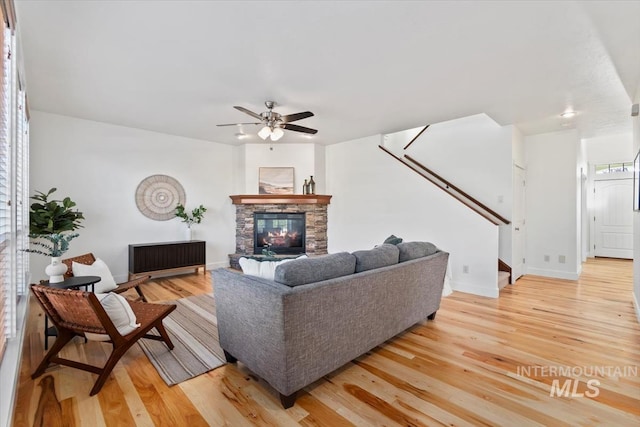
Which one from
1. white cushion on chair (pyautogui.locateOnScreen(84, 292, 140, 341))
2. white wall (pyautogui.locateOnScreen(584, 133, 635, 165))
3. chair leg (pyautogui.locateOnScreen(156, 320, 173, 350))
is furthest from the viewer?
white wall (pyautogui.locateOnScreen(584, 133, 635, 165))

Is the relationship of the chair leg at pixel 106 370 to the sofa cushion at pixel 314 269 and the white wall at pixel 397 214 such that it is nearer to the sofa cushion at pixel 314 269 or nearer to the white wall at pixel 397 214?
the sofa cushion at pixel 314 269

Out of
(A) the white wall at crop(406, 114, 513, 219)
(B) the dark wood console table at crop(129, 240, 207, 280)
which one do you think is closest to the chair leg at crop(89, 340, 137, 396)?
(B) the dark wood console table at crop(129, 240, 207, 280)

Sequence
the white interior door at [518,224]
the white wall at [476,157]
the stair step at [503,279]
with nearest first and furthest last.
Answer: the stair step at [503,279] < the white wall at [476,157] < the white interior door at [518,224]

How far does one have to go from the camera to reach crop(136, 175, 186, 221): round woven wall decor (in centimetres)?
512

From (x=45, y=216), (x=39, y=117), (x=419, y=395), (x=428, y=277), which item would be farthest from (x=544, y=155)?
(x=39, y=117)

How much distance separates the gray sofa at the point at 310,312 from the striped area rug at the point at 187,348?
248 millimetres

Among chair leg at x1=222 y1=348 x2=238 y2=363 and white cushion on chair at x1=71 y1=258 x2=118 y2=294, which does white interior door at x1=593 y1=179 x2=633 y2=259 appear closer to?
chair leg at x1=222 y1=348 x2=238 y2=363

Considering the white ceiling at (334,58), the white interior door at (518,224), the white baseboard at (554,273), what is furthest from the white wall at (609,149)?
the white baseboard at (554,273)

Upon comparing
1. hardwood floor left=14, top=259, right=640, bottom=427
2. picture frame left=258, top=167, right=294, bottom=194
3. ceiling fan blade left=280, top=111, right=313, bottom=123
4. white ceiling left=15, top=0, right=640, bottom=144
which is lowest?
hardwood floor left=14, top=259, right=640, bottom=427

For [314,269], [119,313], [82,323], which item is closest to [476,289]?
[314,269]

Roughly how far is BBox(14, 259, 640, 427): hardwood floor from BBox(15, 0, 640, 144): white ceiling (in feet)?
8.49

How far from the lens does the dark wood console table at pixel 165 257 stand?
4746mm

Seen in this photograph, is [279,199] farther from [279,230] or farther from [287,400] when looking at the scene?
[287,400]

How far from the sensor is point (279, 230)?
613 cm
